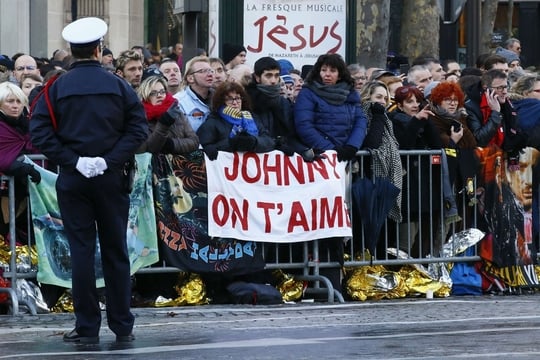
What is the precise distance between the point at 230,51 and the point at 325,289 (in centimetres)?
369

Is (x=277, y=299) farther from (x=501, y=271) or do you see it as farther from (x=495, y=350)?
(x=495, y=350)

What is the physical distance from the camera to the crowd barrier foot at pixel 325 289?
14.7 metres

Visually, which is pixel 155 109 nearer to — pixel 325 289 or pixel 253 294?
pixel 253 294

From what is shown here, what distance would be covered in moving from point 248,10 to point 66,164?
5.93 meters

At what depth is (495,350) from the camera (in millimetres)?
10188

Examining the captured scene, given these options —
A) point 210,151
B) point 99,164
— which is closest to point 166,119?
point 210,151

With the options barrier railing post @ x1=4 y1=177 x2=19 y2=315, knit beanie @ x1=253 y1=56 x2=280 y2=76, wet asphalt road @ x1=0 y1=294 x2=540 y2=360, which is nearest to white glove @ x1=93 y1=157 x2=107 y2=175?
wet asphalt road @ x1=0 y1=294 x2=540 y2=360

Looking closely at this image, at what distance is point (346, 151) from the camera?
14.9 m

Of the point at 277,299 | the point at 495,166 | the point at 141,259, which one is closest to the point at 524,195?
the point at 495,166

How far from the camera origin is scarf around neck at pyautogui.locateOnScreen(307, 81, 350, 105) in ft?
49.0

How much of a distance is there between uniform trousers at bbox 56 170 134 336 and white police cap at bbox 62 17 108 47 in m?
0.82

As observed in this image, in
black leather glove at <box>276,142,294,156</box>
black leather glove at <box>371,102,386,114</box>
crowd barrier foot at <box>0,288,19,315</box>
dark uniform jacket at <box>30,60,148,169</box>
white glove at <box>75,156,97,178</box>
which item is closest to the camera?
white glove at <box>75,156,97,178</box>

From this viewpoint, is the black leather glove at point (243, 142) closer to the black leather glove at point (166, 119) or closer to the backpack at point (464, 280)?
the black leather glove at point (166, 119)

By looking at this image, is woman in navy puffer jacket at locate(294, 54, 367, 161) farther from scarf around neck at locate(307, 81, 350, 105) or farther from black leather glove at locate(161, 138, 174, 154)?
black leather glove at locate(161, 138, 174, 154)
